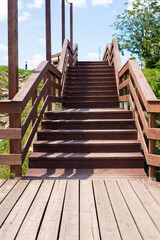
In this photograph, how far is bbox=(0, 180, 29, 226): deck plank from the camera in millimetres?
2308

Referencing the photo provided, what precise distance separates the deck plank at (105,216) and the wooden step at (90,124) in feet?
5.84

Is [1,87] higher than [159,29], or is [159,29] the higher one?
[159,29]

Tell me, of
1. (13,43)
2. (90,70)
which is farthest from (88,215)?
(90,70)

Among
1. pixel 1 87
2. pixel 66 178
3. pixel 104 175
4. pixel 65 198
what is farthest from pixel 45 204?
pixel 1 87

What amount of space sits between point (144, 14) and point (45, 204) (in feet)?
44.5

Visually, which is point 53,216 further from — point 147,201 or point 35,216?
point 147,201

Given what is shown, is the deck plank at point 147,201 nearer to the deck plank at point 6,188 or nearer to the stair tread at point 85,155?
the stair tread at point 85,155

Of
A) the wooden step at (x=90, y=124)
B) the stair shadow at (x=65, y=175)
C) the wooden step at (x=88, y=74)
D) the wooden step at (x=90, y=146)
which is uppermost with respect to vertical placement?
the wooden step at (x=88, y=74)

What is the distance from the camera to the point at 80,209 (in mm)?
2377

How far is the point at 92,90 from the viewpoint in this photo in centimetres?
688

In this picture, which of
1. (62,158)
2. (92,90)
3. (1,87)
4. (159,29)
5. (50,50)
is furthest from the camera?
(159,29)

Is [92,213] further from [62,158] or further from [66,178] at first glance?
[62,158]

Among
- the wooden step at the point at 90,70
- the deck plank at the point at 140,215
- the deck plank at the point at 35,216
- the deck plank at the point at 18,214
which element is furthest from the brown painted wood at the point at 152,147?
the wooden step at the point at 90,70

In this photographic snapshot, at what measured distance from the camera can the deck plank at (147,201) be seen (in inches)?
88.5
